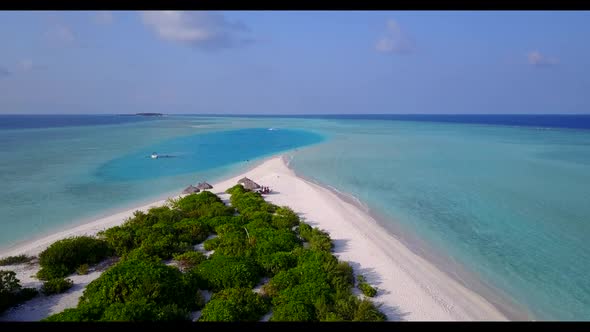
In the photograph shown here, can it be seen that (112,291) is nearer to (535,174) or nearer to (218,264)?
(218,264)

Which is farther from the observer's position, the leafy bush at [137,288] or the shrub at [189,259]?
the shrub at [189,259]

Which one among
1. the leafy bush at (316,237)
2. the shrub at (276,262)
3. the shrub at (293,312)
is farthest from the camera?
the leafy bush at (316,237)

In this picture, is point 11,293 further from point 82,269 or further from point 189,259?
point 189,259

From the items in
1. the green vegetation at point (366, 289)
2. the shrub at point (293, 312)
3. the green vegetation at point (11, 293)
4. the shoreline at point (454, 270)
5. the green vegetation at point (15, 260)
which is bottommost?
the shoreline at point (454, 270)

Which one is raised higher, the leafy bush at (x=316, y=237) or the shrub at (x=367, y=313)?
the leafy bush at (x=316, y=237)

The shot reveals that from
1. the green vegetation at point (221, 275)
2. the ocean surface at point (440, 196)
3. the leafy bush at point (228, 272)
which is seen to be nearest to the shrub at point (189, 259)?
the green vegetation at point (221, 275)

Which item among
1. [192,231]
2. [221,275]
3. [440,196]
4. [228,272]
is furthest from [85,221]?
[440,196]

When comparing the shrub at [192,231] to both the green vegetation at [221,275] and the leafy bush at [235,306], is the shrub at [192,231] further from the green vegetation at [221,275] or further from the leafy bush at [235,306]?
the leafy bush at [235,306]
